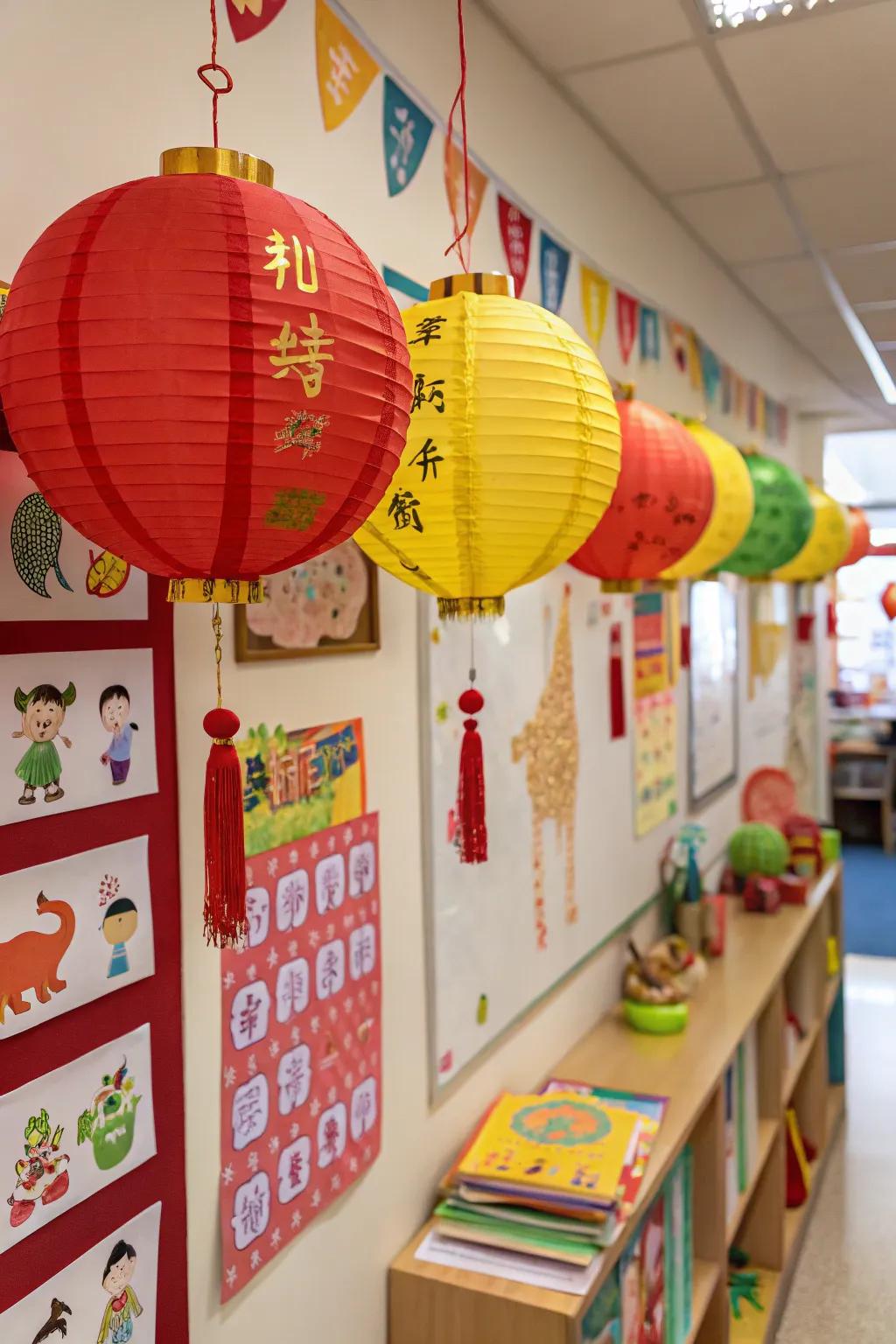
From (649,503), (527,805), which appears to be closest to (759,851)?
(527,805)

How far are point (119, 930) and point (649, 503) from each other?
0.82 m

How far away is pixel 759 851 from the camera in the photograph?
341 cm

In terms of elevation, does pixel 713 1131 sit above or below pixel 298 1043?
below

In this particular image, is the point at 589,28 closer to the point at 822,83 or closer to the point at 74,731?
the point at 822,83

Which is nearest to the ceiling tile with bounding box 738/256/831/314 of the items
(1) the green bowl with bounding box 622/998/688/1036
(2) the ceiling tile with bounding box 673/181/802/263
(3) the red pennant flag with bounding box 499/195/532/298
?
(2) the ceiling tile with bounding box 673/181/802/263

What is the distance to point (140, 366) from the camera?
65 cm

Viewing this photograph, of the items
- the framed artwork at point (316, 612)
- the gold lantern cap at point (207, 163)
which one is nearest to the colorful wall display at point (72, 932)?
the framed artwork at point (316, 612)

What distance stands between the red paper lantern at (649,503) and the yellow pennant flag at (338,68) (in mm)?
532

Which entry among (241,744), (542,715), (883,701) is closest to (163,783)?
(241,744)

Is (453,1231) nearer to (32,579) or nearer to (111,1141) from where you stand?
(111,1141)

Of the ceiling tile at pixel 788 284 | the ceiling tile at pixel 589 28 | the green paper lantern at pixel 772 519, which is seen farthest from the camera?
the ceiling tile at pixel 788 284

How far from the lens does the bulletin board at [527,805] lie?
1.71m

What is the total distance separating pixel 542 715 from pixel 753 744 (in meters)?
2.23

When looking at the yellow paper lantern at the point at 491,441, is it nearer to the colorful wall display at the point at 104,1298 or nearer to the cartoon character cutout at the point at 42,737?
the cartoon character cutout at the point at 42,737
